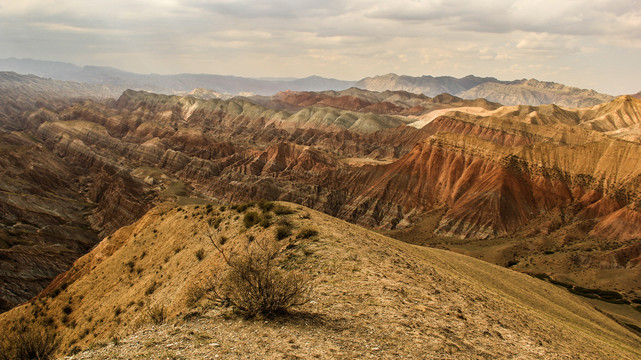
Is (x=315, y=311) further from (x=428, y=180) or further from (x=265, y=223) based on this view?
(x=428, y=180)

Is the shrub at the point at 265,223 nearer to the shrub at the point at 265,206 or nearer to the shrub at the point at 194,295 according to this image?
the shrub at the point at 265,206

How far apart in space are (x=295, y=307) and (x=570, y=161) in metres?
93.0

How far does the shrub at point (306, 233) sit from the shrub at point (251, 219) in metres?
3.56

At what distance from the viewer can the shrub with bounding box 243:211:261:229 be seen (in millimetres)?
21906

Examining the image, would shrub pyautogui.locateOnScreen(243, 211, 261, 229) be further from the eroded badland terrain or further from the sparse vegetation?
the sparse vegetation

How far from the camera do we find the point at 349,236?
2083 centimetres

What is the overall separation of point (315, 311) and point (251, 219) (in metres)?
10.5

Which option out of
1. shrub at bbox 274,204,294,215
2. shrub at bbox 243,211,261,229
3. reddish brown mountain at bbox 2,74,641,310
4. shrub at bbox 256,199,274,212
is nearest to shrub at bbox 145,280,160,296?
shrub at bbox 243,211,261,229

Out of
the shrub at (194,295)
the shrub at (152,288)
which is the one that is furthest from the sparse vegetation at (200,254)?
the shrub at (194,295)

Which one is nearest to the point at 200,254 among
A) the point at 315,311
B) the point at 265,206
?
the point at 265,206

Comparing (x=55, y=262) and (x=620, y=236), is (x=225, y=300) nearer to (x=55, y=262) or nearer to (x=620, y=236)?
(x=55, y=262)

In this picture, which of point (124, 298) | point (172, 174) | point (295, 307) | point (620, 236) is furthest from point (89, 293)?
point (172, 174)

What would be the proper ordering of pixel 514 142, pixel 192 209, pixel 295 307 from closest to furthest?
pixel 295 307 < pixel 192 209 < pixel 514 142

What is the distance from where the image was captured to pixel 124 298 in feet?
72.7
